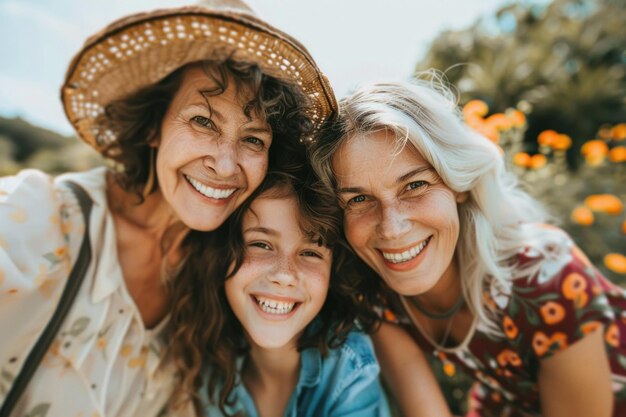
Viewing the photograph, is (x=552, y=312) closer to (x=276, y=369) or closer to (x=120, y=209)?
(x=276, y=369)

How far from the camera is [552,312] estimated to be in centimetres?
199

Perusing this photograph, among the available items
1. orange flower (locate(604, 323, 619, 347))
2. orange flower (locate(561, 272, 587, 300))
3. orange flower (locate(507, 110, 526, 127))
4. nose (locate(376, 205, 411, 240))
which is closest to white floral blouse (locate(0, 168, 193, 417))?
nose (locate(376, 205, 411, 240))

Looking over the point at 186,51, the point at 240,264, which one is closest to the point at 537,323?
the point at 240,264

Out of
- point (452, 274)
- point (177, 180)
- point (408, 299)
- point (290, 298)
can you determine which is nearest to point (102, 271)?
point (177, 180)

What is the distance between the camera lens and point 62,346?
72.4 inches

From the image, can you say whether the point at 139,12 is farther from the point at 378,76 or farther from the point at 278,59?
the point at 378,76

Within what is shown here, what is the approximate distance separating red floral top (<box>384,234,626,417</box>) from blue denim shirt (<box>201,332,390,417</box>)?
1.18 feet

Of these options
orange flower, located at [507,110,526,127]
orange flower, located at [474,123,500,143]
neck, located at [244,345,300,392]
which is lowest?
neck, located at [244,345,300,392]

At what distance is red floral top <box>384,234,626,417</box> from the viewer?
6.55ft

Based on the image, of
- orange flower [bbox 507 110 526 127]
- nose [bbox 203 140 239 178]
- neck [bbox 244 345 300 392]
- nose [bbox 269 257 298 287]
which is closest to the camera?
nose [bbox 203 140 239 178]

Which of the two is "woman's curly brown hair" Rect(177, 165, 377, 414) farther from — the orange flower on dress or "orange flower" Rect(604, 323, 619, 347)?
"orange flower" Rect(604, 323, 619, 347)

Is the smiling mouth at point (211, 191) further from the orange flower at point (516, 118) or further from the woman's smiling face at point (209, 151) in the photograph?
the orange flower at point (516, 118)

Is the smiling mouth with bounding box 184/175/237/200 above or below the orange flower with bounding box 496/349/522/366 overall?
below

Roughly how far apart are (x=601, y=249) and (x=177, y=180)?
→ 11.6 ft
